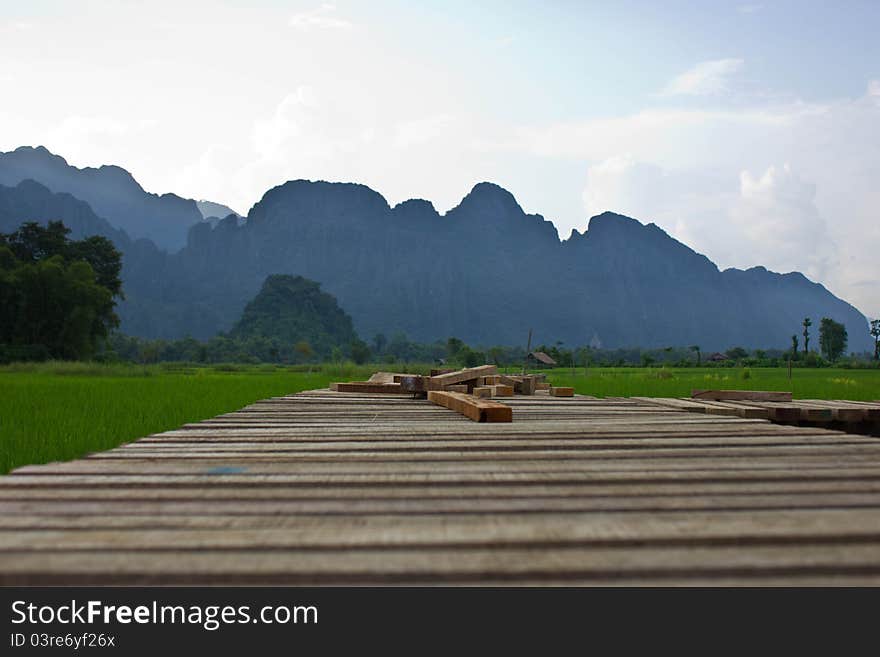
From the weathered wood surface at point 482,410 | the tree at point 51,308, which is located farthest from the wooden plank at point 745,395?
the tree at point 51,308

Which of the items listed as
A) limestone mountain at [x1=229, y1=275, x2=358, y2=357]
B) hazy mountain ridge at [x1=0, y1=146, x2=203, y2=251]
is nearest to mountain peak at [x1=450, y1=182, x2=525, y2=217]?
limestone mountain at [x1=229, y1=275, x2=358, y2=357]

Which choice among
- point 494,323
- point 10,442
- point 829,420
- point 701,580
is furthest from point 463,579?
point 494,323

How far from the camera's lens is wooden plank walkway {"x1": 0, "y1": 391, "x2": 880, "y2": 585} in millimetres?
1044

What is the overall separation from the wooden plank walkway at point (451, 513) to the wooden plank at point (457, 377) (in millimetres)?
2793

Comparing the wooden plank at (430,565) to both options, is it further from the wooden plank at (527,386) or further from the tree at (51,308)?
the tree at (51,308)

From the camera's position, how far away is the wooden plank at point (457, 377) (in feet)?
17.6

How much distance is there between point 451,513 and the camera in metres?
1.38

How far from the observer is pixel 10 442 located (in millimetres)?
4051

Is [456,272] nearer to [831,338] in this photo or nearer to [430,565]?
[831,338]

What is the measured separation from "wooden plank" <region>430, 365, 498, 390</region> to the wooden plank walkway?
2793 millimetres

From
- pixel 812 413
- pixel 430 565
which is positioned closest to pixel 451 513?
pixel 430 565

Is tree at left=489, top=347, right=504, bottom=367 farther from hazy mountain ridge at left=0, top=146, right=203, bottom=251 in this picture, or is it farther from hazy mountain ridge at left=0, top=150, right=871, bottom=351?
hazy mountain ridge at left=0, top=146, right=203, bottom=251

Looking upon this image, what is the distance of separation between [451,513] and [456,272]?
13736 cm
